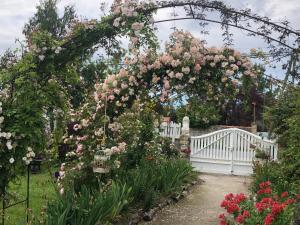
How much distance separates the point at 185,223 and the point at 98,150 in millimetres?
1704

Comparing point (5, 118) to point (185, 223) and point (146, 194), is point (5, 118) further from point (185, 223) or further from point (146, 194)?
point (185, 223)

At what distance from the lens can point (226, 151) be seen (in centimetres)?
1259

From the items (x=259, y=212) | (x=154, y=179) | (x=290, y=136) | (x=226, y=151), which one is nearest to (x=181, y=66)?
(x=154, y=179)

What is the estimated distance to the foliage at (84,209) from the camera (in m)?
4.52

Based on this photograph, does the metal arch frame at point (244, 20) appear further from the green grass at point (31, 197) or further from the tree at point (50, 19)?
the tree at point (50, 19)

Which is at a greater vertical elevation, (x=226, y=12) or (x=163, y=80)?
(x=226, y=12)

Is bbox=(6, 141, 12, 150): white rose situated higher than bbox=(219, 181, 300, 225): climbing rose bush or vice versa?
bbox=(6, 141, 12, 150): white rose

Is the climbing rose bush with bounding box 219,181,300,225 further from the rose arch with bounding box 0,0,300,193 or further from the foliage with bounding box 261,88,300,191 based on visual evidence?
the foliage with bounding box 261,88,300,191

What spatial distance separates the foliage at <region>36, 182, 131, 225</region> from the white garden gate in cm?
731

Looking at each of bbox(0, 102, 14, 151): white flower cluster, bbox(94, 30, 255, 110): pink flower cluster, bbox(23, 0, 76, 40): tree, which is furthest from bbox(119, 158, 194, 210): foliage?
bbox(23, 0, 76, 40): tree

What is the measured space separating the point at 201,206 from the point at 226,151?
5.12m

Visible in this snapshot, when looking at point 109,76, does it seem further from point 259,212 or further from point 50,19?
point 50,19

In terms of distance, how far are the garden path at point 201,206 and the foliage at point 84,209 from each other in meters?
1.12

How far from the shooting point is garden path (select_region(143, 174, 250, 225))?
6.63 m
